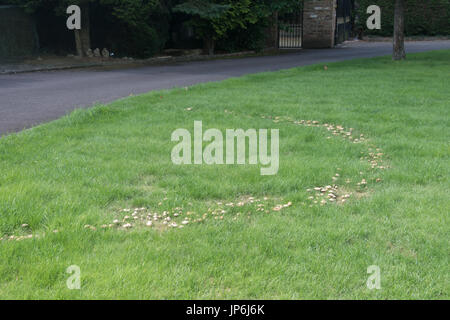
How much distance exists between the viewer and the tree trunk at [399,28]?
57.8 feet

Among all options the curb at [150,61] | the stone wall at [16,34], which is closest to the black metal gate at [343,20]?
the curb at [150,61]

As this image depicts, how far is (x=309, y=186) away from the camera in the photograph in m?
5.36

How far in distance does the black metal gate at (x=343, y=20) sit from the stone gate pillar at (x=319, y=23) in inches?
87.4

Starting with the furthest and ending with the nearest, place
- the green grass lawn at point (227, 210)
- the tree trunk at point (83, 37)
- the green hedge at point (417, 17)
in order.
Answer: the green hedge at point (417, 17), the tree trunk at point (83, 37), the green grass lawn at point (227, 210)

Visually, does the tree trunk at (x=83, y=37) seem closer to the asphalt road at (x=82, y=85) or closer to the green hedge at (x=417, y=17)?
the asphalt road at (x=82, y=85)

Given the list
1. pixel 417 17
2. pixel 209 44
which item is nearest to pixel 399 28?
pixel 209 44

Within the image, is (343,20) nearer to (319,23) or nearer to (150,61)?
(319,23)

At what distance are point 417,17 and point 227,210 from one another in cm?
3670

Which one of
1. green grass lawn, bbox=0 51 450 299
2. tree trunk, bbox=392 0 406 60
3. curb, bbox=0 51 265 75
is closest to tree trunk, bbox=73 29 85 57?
curb, bbox=0 51 265 75

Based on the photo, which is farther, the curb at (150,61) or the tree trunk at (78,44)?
the tree trunk at (78,44)

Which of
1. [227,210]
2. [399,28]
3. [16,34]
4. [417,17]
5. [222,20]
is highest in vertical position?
[417,17]

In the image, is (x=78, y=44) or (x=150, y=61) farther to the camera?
(x=150, y=61)

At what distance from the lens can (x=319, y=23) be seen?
2970 cm
